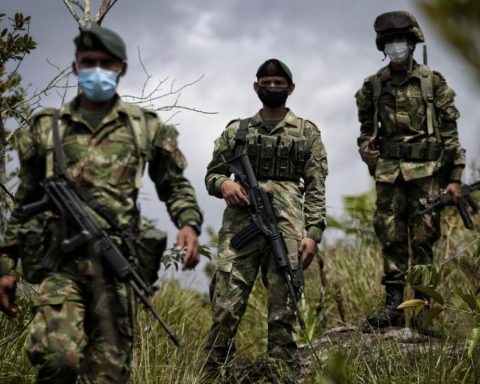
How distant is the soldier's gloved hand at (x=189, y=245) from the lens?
3.72m

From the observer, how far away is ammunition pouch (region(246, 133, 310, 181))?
583 cm

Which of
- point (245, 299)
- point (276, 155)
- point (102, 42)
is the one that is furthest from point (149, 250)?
point (276, 155)

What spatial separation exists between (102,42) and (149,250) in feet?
2.95

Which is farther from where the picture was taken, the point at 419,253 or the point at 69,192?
the point at 419,253

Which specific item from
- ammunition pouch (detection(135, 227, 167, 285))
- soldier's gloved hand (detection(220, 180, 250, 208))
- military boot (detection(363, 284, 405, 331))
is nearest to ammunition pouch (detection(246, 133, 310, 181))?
soldier's gloved hand (detection(220, 180, 250, 208))

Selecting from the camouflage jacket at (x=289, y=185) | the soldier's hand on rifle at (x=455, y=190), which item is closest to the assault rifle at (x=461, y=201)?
the soldier's hand on rifle at (x=455, y=190)

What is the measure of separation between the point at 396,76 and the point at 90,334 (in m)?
3.67

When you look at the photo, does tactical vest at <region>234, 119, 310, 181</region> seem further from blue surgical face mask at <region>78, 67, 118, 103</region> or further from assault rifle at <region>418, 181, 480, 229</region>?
blue surgical face mask at <region>78, 67, 118, 103</region>

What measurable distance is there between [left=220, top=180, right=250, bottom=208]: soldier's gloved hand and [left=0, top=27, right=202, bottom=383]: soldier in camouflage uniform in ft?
5.37

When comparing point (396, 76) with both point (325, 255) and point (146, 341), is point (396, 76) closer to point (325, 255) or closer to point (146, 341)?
point (146, 341)

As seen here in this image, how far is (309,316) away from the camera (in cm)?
846

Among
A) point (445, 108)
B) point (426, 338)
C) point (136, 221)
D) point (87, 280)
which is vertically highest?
point (445, 108)

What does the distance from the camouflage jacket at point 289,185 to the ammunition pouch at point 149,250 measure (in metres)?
1.89

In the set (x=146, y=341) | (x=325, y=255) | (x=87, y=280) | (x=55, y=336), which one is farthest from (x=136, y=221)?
(x=325, y=255)
